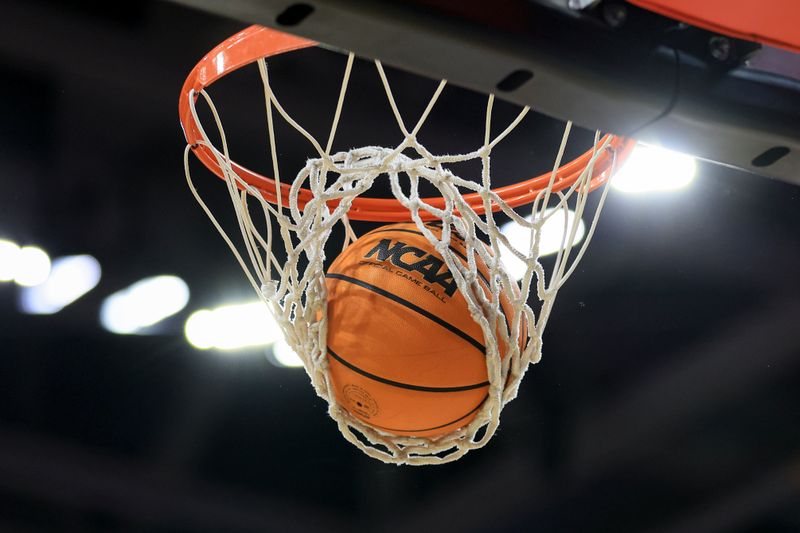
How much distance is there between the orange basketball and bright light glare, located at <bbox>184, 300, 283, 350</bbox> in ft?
4.84

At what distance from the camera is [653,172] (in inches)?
96.3

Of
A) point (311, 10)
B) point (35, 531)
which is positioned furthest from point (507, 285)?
point (35, 531)

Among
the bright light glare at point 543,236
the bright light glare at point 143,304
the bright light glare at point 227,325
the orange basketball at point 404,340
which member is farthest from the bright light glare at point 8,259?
the orange basketball at point 404,340

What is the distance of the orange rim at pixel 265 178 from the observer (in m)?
1.12

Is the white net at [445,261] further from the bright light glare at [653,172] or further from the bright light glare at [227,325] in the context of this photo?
the bright light glare at [227,325]

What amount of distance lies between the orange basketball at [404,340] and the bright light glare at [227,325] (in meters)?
1.48

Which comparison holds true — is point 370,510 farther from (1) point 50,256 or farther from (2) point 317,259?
(2) point 317,259

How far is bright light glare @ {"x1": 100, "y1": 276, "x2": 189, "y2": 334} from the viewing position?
2.57m

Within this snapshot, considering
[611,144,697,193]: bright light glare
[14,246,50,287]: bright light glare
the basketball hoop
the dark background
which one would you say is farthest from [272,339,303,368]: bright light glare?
the basketball hoop

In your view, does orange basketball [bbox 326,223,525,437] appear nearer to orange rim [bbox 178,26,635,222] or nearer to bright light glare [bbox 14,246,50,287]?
orange rim [bbox 178,26,635,222]

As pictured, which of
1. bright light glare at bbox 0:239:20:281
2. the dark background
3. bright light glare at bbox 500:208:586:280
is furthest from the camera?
bright light glare at bbox 500:208:586:280

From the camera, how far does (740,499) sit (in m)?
2.94

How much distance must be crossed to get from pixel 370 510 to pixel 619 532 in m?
0.83

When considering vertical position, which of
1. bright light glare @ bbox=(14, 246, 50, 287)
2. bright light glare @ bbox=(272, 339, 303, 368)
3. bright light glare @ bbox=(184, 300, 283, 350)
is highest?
bright light glare @ bbox=(14, 246, 50, 287)
